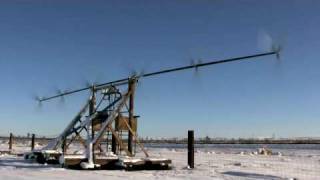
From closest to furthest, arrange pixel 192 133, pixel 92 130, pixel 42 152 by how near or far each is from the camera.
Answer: pixel 192 133 < pixel 92 130 < pixel 42 152

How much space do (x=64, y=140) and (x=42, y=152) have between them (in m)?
1.18

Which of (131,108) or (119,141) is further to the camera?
(131,108)

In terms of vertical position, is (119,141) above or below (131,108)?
below

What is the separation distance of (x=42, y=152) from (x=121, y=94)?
541 centimetres

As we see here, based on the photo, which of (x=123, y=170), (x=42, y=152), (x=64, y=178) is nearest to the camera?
(x=64, y=178)

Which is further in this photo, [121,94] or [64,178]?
[121,94]

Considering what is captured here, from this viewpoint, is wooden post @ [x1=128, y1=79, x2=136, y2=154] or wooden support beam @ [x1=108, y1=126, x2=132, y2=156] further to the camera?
wooden post @ [x1=128, y1=79, x2=136, y2=154]

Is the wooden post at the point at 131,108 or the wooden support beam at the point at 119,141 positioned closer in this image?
the wooden support beam at the point at 119,141

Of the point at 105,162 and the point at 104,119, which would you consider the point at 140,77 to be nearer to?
the point at 104,119

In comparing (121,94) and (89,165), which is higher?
(121,94)

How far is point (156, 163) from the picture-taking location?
19109 mm

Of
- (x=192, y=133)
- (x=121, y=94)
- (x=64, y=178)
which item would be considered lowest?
(x=64, y=178)

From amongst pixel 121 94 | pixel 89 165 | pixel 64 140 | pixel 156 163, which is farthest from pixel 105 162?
pixel 64 140

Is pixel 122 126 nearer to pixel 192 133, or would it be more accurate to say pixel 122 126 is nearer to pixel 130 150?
pixel 130 150
